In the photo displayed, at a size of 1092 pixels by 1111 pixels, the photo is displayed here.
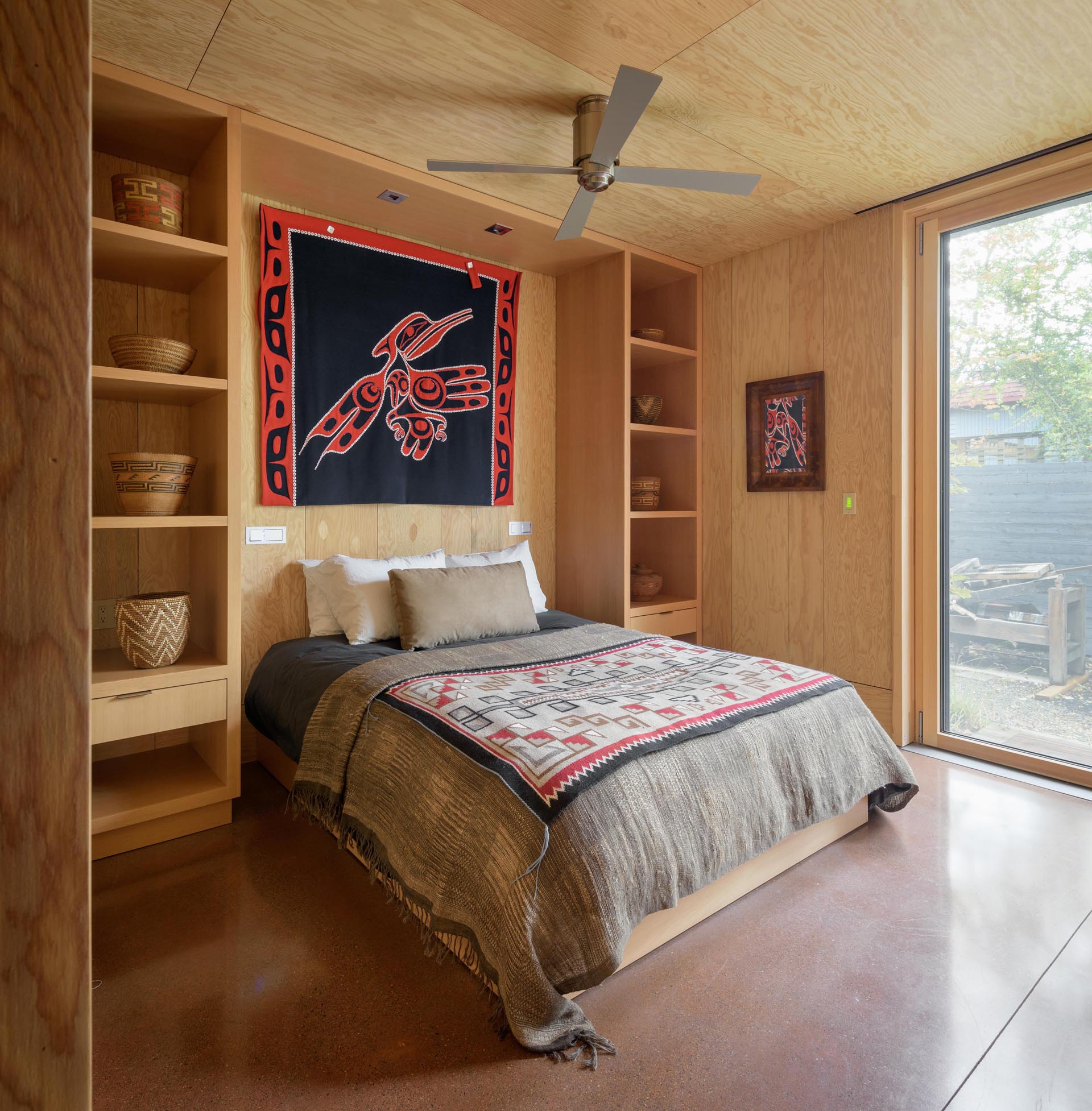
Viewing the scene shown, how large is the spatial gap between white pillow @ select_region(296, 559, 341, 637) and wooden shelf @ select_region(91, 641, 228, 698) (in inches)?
20.5

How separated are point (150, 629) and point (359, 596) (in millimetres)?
832

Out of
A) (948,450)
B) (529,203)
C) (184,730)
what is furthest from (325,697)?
(948,450)

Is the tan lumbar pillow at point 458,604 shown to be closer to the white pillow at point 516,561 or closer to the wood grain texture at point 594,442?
the white pillow at point 516,561

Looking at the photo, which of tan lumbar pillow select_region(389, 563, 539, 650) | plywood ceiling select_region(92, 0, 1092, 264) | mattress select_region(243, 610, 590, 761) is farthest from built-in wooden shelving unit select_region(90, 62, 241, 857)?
tan lumbar pillow select_region(389, 563, 539, 650)

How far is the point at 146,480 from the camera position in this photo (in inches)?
91.6

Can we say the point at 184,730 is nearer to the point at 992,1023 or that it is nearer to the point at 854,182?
the point at 992,1023

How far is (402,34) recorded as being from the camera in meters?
2.03

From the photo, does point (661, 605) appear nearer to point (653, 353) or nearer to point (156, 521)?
point (653, 353)

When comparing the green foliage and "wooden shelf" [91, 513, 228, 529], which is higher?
the green foliage

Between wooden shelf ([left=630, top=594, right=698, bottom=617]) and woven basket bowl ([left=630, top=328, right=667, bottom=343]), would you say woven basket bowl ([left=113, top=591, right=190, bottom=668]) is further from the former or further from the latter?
woven basket bowl ([left=630, top=328, right=667, bottom=343])

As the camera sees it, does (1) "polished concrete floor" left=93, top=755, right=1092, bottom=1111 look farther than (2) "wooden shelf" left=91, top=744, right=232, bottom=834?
No

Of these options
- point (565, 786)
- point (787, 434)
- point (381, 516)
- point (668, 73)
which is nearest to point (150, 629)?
point (381, 516)

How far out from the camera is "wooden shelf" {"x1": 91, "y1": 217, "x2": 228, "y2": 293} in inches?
87.8

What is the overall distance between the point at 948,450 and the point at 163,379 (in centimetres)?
327
